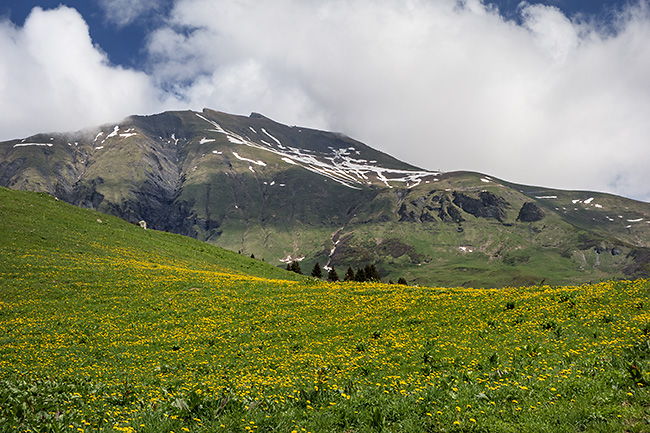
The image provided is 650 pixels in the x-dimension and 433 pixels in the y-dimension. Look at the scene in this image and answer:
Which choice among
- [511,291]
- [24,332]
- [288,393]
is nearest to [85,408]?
[288,393]

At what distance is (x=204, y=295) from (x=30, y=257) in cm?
2127

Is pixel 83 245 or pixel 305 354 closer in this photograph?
pixel 305 354

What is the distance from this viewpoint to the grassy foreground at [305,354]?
1009 centimetres

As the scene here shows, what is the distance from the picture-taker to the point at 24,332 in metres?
24.7

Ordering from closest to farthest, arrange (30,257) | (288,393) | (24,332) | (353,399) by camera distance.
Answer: (353,399)
(288,393)
(24,332)
(30,257)

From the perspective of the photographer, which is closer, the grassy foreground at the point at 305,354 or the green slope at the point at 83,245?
the grassy foreground at the point at 305,354

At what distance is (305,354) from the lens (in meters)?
19.5

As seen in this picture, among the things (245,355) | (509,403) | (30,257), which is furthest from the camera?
(30,257)

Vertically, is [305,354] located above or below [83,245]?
above

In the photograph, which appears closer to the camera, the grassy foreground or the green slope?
the grassy foreground

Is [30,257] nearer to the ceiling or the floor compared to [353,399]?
nearer to the floor

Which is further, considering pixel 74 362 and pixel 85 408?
pixel 74 362

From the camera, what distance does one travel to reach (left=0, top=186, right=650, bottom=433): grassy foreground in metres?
10.1

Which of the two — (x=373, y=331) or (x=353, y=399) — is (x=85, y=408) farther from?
(x=373, y=331)
